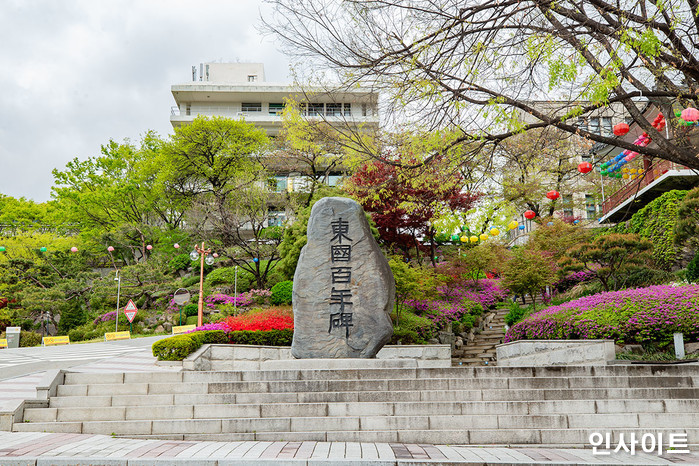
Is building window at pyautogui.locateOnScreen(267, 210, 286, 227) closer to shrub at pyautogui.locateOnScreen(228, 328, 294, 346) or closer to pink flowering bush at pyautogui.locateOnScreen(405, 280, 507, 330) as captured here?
pink flowering bush at pyautogui.locateOnScreen(405, 280, 507, 330)

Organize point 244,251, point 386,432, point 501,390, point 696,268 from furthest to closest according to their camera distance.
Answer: point 244,251
point 696,268
point 501,390
point 386,432

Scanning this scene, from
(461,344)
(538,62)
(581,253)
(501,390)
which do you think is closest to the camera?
(501,390)

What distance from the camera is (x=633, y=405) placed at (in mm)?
5828

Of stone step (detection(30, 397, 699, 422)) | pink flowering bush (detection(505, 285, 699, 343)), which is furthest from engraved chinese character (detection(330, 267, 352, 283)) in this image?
pink flowering bush (detection(505, 285, 699, 343))

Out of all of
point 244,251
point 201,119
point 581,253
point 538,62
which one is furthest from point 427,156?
point 201,119

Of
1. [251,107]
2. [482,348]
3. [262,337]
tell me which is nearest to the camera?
[262,337]

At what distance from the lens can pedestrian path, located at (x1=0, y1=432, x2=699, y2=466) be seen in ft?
14.7

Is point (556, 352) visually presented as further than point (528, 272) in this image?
No

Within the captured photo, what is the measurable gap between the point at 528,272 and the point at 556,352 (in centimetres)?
485

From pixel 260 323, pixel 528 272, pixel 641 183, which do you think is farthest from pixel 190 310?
pixel 641 183

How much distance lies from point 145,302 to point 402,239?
1545 cm

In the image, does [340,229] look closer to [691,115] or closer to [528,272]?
[691,115]

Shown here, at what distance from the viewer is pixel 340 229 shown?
1019 cm

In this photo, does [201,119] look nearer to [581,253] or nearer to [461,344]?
[461,344]
